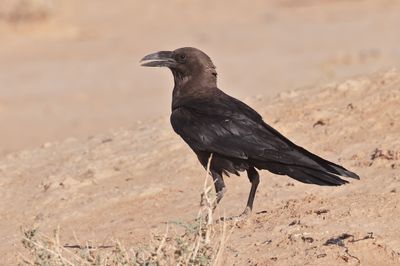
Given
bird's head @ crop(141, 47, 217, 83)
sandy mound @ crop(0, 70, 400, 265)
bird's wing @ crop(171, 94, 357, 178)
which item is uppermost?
bird's head @ crop(141, 47, 217, 83)

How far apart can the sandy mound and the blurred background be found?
12.1 ft

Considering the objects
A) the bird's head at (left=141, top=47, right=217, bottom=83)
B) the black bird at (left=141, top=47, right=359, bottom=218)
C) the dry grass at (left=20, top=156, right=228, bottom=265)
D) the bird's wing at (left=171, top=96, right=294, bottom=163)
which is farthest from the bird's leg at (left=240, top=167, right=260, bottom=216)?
the dry grass at (left=20, top=156, right=228, bottom=265)

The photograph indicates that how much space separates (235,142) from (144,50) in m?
14.9

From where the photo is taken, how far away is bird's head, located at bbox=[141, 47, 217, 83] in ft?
26.2

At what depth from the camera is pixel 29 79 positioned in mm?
19734

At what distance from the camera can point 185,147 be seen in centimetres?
951

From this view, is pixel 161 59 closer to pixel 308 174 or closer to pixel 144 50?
pixel 308 174

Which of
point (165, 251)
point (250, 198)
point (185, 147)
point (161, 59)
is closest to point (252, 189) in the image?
point (250, 198)

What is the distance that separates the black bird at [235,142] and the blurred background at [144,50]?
20.6ft

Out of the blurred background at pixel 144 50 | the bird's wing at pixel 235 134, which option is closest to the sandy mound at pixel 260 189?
the bird's wing at pixel 235 134

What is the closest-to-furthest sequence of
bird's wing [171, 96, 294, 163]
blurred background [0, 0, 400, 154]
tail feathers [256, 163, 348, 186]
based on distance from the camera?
tail feathers [256, 163, 348, 186] → bird's wing [171, 96, 294, 163] → blurred background [0, 0, 400, 154]

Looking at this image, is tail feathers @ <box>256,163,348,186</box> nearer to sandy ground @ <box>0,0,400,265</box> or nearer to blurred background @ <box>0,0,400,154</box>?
sandy ground @ <box>0,0,400,265</box>

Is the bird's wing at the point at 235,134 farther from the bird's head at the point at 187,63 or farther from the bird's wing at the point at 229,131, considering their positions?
the bird's head at the point at 187,63

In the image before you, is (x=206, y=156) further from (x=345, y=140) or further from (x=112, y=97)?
(x=112, y=97)
